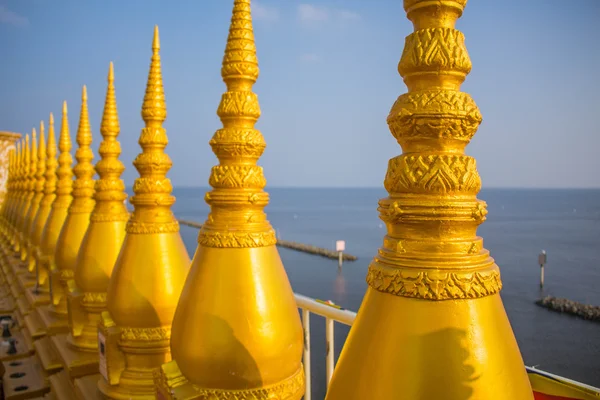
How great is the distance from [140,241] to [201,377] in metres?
1.44

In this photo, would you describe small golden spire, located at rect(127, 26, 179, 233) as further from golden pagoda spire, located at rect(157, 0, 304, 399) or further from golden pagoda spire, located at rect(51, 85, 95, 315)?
golden pagoda spire, located at rect(51, 85, 95, 315)

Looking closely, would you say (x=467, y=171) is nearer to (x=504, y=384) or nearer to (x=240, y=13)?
(x=504, y=384)

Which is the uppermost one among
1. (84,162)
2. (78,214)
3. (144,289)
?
(84,162)

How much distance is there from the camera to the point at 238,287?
8.96ft

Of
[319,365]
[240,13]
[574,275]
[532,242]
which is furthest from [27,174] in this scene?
[532,242]

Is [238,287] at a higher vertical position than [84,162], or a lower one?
lower

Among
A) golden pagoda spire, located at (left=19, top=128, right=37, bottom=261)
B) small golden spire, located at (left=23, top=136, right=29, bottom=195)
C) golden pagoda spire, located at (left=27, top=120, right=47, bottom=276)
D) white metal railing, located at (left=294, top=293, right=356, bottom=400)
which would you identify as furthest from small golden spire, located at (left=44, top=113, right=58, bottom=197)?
white metal railing, located at (left=294, top=293, right=356, bottom=400)

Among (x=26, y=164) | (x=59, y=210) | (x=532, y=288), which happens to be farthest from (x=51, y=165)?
(x=532, y=288)

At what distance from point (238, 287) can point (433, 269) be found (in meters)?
1.44

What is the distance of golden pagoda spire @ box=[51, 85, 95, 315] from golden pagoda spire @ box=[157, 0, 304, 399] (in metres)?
3.34

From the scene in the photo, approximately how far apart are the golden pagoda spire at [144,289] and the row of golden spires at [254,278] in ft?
0.03

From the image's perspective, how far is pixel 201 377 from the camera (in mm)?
2736

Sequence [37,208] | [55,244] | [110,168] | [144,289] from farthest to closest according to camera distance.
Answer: [37,208]
[55,244]
[110,168]
[144,289]

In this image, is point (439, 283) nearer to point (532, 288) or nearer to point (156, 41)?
point (156, 41)
